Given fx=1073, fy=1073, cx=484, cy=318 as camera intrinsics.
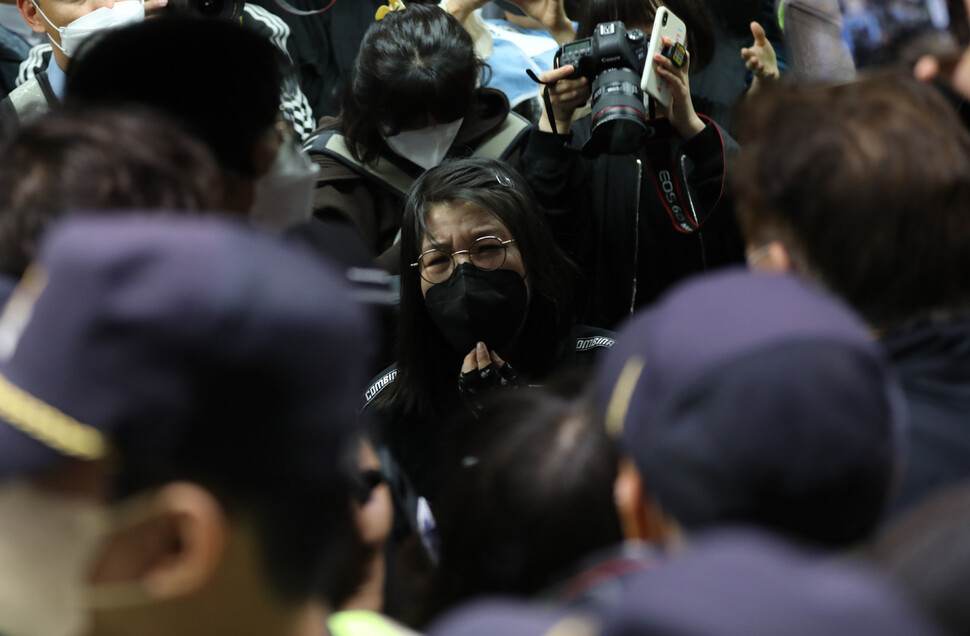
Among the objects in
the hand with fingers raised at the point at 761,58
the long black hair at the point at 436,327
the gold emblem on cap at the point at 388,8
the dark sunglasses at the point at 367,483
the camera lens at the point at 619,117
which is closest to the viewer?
the dark sunglasses at the point at 367,483

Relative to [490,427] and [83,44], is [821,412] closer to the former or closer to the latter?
[490,427]

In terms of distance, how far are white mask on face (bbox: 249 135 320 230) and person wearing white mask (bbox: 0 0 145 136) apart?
138 centimetres

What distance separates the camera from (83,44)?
149 cm

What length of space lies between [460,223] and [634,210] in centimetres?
66

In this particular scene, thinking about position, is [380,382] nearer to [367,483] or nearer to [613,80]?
[613,80]

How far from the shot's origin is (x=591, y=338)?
104 inches

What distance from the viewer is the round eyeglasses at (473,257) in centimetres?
255

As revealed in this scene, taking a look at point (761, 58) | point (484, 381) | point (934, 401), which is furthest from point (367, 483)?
point (761, 58)

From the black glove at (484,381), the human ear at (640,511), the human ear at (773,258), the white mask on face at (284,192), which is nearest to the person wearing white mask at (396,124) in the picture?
the black glove at (484,381)

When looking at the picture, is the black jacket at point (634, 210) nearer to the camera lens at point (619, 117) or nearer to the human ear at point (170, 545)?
the camera lens at point (619, 117)

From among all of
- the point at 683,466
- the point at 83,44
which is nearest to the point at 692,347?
the point at 683,466

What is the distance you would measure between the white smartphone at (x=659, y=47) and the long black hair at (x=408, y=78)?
519mm

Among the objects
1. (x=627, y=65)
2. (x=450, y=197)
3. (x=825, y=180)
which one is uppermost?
(x=825, y=180)

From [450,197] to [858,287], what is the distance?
1.36m
